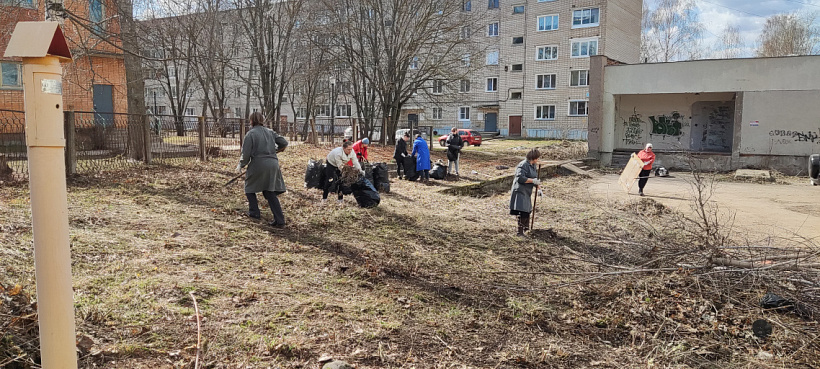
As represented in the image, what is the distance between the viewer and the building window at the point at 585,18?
135 feet

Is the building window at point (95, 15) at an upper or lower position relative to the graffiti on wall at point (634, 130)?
upper

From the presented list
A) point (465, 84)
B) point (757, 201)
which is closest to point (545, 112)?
point (465, 84)

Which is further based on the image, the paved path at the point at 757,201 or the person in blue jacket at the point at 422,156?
the person in blue jacket at the point at 422,156

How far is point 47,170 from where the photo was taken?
205 centimetres

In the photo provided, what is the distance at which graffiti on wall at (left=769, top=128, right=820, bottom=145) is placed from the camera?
72.8 feet

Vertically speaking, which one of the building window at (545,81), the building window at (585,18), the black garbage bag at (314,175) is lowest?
the black garbage bag at (314,175)

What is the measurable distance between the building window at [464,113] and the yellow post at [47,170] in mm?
47343

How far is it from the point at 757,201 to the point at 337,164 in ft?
38.3

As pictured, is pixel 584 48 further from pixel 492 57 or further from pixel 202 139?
pixel 202 139

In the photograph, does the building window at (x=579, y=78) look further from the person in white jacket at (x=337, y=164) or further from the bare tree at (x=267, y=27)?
the person in white jacket at (x=337, y=164)

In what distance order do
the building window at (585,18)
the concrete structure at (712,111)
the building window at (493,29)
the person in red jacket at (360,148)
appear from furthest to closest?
1. the building window at (493,29)
2. the building window at (585,18)
3. the concrete structure at (712,111)
4. the person in red jacket at (360,148)

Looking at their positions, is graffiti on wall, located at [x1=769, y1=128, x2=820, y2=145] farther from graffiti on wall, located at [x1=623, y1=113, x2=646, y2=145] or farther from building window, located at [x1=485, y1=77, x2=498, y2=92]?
building window, located at [x1=485, y1=77, x2=498, y2=92]

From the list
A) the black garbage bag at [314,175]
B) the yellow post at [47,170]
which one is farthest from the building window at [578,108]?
the yellow post at [47,170]

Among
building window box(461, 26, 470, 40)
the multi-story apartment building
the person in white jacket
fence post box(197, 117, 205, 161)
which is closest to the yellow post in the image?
the person in white jacket
